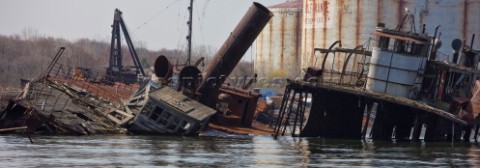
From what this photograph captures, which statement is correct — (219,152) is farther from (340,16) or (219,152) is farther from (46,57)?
(46,57)

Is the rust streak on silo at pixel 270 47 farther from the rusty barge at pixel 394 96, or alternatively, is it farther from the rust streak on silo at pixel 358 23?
the rusty barge at pixel 394 96

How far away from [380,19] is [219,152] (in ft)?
149

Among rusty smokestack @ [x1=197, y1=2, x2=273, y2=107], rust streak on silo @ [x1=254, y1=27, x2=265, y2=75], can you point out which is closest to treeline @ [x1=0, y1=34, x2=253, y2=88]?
rust streak on silo @ [x1=254, y1=27, x2=265, y2=75]

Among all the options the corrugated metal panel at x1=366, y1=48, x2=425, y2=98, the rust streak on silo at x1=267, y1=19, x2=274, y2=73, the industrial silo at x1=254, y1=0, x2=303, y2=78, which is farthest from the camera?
the rust streak on silo at x1=267, y1=19, x2=274, y2=73

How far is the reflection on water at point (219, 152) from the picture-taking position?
39125mm

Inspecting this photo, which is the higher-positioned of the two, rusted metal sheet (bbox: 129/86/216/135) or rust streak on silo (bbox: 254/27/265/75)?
rusted metal sheet (bbox: 129/86/216/135)

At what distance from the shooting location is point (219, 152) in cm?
4406

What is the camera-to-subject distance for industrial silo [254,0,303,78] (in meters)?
110

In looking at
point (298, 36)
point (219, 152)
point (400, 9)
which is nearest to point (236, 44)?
point (219, 152)

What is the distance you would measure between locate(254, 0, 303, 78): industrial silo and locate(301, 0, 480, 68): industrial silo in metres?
17.2

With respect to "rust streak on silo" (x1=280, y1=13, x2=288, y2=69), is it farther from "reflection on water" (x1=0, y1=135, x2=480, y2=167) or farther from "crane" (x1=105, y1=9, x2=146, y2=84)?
"reflection on water" (x1=0, y1=135, x2=480, y2=167)

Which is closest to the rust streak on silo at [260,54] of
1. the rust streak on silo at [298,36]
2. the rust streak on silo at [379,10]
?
the rust streak on silo at [298,36]

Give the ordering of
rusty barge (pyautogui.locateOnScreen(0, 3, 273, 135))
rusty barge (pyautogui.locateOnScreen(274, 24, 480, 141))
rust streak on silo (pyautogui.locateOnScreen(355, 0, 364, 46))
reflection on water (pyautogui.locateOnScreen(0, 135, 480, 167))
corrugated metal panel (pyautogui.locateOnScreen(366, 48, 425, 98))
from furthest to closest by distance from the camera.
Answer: rust streak on silo (pyautogui.locateOnScreen(355, 0, 364, 46)) < corrugated metal panel (pyautogui.locateOnScreen(366, 48, 425, 98)) < rusty barge (pyautogui.locateOnScreen(274, 24, 480, 141)) < rusty barge (pyautogui.locateOnScreen(0, 3, 273, 135)) < reflection on water (pyautogui.locateOnScreen(0, 135, 480, 167))

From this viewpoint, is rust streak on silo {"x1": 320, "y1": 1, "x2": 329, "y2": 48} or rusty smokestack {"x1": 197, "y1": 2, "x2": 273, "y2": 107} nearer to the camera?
rusty smokestack {"x1": 197, "y1": 2, "x2": 273, "y2": 107}
